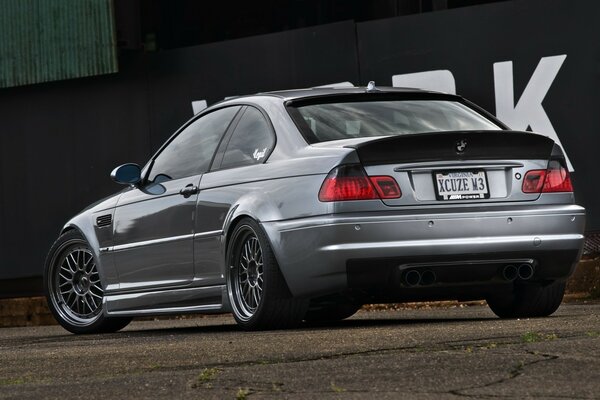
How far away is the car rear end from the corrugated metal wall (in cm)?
883

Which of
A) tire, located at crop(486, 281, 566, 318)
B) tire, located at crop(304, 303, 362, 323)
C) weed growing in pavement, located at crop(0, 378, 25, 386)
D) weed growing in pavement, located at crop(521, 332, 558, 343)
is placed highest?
weed growing in pavement, located at crop(0, 378, 25, 386)

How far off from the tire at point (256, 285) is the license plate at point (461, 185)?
101 cm

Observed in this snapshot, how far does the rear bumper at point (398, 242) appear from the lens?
791 centimetres

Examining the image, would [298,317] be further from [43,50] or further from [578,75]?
[43,50]

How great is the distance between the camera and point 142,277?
959 centimetres

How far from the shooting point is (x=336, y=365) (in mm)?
5883

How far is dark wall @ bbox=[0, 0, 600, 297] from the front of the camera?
1316 centimetres

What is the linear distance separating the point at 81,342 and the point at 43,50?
9175 millimetres

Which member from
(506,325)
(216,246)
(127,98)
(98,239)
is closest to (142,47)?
(127,98)

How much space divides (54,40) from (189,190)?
8.89 m

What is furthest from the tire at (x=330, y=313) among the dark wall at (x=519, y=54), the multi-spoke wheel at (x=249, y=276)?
the dark wall at (x=519, y=54)

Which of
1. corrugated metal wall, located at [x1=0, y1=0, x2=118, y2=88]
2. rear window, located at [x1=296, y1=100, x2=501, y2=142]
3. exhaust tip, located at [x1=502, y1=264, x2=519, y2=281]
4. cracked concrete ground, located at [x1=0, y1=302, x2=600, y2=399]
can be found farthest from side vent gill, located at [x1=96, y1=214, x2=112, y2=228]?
corrugated metal wall, located at [x1=0, y1=0, x2=118, y2=88]

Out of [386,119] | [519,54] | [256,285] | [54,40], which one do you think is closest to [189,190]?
[256,285]

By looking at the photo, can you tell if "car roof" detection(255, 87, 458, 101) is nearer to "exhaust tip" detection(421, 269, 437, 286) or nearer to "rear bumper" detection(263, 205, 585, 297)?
"rear bumper" detection(263, 205, 585, 297)
